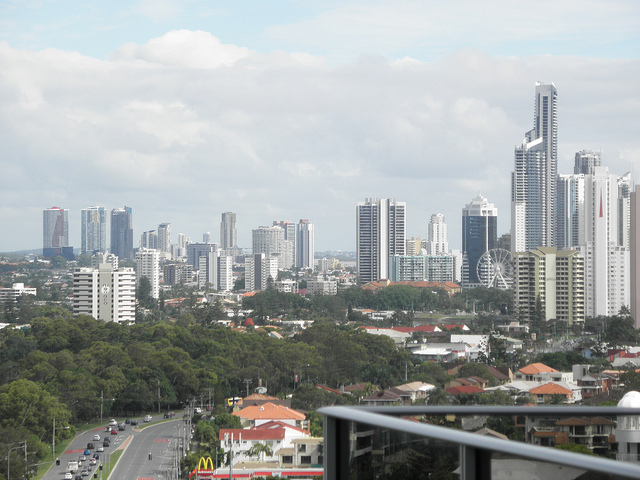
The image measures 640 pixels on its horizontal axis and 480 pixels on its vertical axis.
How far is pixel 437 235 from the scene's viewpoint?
245 ft

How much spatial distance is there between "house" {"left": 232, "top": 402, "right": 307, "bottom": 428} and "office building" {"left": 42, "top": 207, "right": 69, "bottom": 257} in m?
75.4

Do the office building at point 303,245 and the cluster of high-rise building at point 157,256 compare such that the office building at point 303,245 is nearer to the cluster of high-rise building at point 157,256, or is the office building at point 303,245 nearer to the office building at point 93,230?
the cluster of high-rise building at point 157,256

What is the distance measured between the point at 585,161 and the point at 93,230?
51131 mm

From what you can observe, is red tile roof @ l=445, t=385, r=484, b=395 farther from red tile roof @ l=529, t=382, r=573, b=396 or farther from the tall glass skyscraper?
the tall glass skyscraper

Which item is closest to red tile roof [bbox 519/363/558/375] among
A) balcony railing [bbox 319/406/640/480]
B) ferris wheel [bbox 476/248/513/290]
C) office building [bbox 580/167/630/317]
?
office building [bbox 580/167/630/317]

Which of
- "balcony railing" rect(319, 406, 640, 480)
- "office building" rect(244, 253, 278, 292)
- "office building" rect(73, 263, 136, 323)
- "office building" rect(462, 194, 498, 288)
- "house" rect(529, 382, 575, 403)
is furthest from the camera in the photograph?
"office building" rect(462, 194, 498, 288)

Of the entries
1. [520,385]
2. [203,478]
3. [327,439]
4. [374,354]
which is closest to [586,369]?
[520,385]

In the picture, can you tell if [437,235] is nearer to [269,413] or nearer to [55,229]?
[55,229]

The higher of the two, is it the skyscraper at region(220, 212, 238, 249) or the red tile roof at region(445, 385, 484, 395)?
the skyscraper at region(220, 212, 238, 249)

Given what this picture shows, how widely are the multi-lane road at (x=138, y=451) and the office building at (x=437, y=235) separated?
59396mm

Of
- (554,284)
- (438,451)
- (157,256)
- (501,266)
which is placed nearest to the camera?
(438,451)

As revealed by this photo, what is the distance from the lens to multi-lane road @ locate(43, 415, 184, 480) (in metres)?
11.0

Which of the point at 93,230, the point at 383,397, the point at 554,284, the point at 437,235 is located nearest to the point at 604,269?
the point at 554,284

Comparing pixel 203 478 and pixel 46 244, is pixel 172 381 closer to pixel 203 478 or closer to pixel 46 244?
pixel 203 478
